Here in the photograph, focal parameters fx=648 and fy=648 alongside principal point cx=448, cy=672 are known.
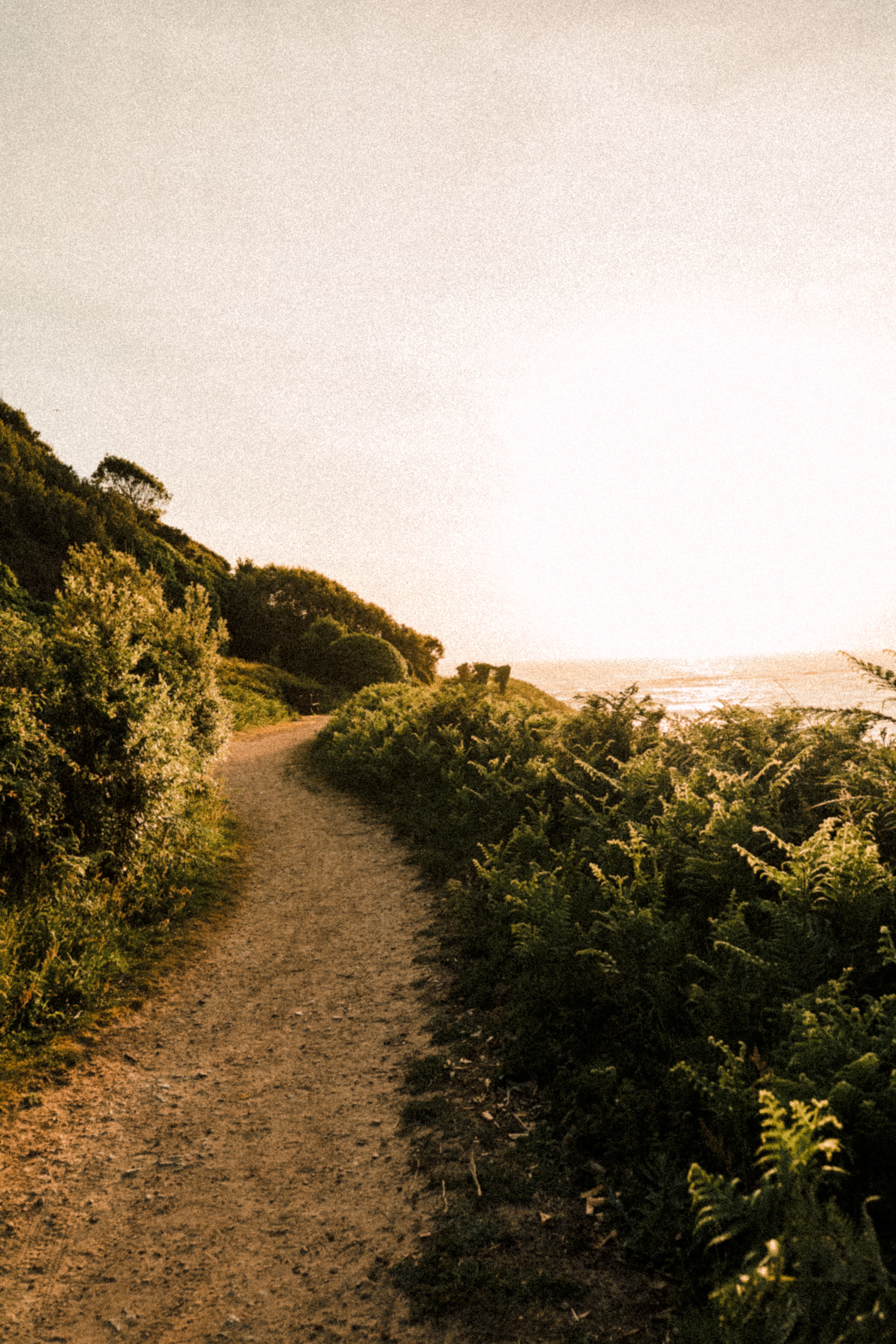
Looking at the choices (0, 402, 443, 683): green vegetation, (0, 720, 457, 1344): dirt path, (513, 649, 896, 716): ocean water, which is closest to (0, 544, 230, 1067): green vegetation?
(0, 720, 457, 1344): dirt path

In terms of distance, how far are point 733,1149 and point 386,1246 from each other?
1946 mm

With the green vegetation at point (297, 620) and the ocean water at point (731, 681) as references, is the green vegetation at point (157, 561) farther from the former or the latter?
the ocean water at point (731, 681)

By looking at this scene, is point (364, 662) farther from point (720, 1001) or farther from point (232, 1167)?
point (720, 1001)

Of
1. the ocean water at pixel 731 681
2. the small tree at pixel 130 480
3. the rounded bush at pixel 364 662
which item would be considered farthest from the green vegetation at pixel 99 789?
the small tree at pixel 130 480

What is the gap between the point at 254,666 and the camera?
31.9 m

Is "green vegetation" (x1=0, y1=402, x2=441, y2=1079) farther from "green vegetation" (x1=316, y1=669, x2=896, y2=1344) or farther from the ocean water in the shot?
the ocean water

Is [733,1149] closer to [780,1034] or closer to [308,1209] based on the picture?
[780,1034]

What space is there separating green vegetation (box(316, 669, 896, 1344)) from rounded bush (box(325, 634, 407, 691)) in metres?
24.1

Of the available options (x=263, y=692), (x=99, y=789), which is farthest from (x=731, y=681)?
(x=99, y=789)

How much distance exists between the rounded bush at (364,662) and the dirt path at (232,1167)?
83.4 ft

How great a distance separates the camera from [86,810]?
689 cm

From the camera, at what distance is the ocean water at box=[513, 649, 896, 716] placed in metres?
9.77

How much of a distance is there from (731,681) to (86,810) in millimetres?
55664

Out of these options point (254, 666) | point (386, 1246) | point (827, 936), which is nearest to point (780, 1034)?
point (827, 936)
